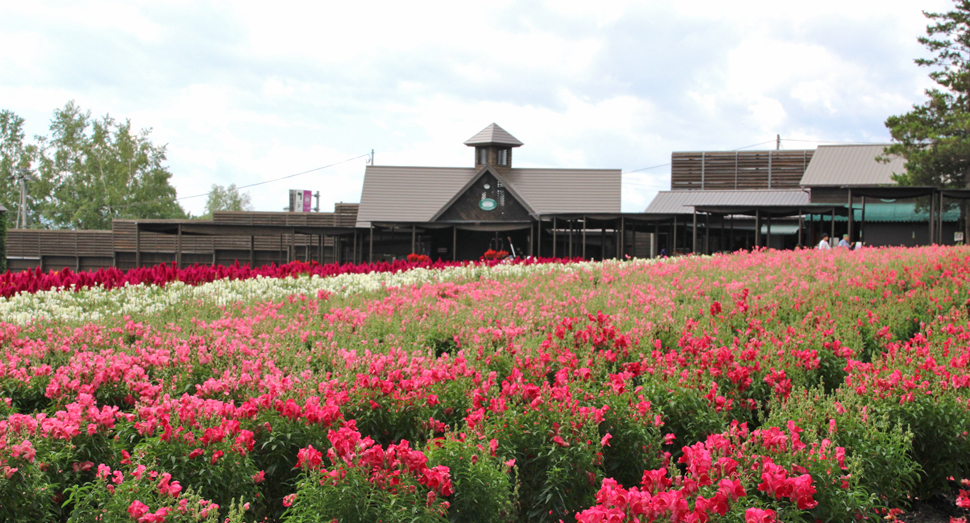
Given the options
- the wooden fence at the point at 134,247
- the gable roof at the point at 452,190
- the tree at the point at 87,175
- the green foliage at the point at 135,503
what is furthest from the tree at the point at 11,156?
the green foliage at the point at 135,503

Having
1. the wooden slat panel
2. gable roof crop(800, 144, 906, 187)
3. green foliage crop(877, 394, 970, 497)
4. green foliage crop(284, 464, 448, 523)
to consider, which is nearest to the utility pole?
the wooden slat panel

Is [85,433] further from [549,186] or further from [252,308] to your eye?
[549,186]

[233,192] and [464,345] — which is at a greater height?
[233,192]

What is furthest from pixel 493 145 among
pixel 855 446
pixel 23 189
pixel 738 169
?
pixel 855 446

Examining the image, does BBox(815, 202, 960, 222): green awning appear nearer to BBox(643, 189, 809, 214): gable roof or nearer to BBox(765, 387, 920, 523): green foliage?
BBox(643, 189, 809, 214): gable roof

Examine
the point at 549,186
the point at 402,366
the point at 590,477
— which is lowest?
the point at 590,477

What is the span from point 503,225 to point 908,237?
58.3ft

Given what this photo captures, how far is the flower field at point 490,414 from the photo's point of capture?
3203 millimetres

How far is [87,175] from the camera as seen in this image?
5247cm

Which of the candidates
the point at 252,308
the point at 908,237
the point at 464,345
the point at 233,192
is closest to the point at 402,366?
the point at 464,345

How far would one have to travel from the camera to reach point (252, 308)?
874cm

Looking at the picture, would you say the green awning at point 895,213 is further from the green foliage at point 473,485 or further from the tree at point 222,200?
the tree at point 222,200

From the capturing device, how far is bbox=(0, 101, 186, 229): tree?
5181cm

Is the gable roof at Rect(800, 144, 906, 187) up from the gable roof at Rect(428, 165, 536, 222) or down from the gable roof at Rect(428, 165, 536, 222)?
up
